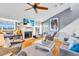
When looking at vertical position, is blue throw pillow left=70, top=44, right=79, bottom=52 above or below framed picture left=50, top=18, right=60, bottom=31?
below

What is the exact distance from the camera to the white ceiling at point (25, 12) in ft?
6.39

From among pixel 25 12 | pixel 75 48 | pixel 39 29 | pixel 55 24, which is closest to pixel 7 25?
pixel 25 12

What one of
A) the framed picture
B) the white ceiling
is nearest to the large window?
the white ceiling

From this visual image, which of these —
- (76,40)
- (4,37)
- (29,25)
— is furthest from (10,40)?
(76,40)

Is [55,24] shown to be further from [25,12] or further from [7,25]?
[7,25]

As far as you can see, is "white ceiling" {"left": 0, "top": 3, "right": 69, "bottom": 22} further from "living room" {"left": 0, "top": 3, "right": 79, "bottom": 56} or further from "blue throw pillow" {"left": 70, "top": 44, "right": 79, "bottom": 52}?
"blue throw pillow" {"left": 70, "top": 44, "right": 79, "bottom": 52}

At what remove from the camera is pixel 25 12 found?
1978 mm

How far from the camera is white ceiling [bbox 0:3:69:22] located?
6.39 feet

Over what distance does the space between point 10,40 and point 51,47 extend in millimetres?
645

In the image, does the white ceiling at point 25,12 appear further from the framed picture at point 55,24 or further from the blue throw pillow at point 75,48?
the blue throw pillow at point 75,48

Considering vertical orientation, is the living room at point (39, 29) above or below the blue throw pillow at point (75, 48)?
above

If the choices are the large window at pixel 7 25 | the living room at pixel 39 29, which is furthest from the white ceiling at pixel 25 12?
the large window at pixel 7 25

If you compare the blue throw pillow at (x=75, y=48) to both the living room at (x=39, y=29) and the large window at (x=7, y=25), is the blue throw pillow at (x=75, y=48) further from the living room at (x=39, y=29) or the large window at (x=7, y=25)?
the large window at (x=7, y=25)

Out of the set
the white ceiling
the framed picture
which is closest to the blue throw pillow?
the framed picture
